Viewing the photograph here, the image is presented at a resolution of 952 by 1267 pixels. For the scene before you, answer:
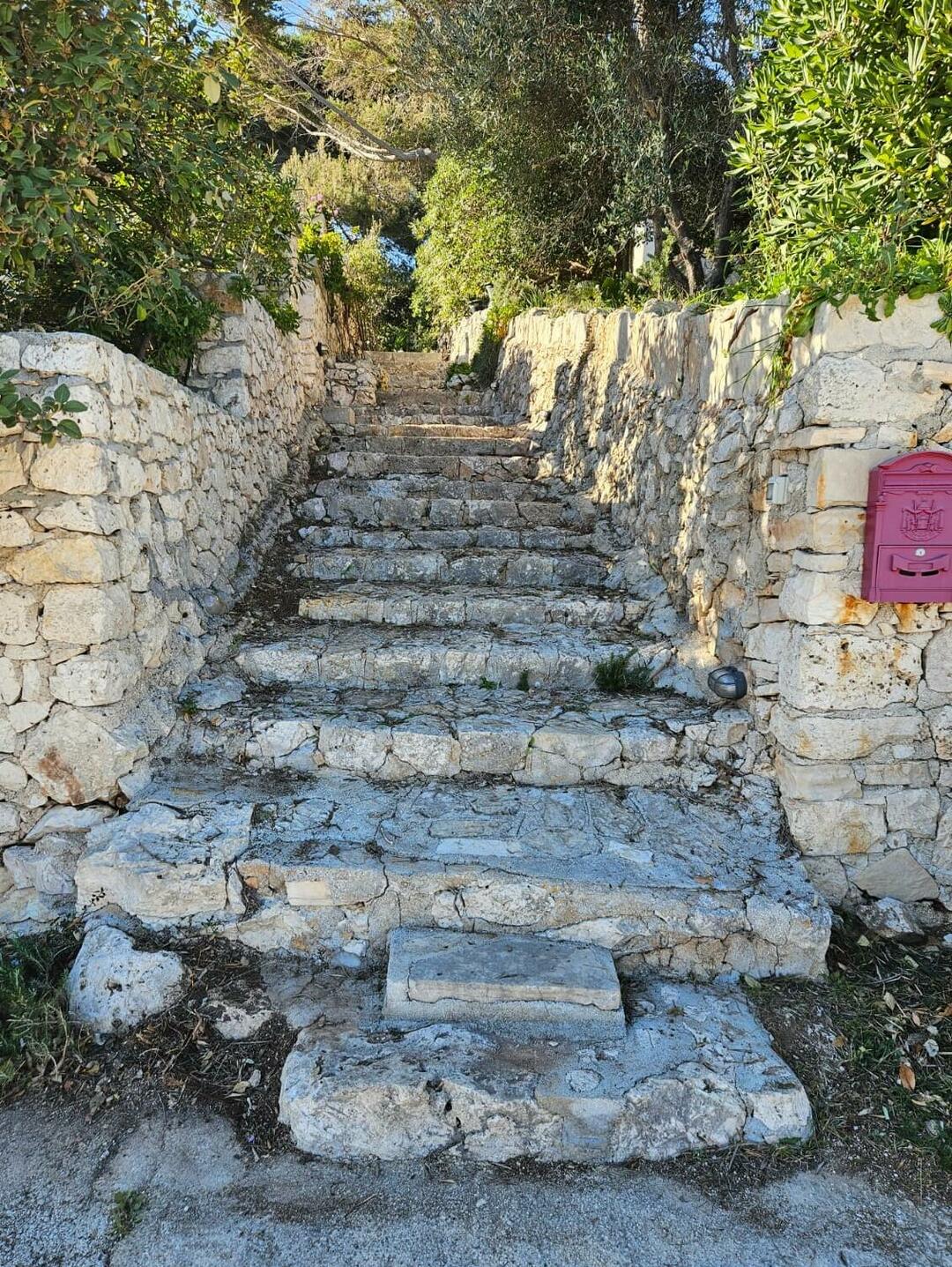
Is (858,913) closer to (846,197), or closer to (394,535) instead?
(846,197)

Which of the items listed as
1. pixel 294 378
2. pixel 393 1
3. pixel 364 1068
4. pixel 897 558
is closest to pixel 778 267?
pixel 897 558

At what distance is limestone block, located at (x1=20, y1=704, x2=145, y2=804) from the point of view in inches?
124

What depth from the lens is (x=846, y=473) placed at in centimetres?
297

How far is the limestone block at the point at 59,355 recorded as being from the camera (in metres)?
2.98

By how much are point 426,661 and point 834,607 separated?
1.97 meters

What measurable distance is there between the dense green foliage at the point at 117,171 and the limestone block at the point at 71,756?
1762mm

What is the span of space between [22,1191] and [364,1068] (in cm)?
96

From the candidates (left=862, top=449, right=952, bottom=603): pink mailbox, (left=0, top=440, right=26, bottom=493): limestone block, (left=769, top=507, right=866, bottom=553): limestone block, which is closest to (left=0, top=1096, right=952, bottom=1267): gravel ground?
(left=862, top=449, right=952, bottom=603): pink mailbox

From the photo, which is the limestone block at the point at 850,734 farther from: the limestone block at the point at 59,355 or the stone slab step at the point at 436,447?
the stone slab step at the point at 436,447

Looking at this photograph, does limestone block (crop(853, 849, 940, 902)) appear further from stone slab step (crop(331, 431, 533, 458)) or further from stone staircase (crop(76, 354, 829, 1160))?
stone slab step (crop(331, 431, 533, 458))

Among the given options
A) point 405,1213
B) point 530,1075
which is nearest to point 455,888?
point 530,1075

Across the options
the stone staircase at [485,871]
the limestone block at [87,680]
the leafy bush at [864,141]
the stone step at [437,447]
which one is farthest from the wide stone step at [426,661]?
the stone step at [437,447]

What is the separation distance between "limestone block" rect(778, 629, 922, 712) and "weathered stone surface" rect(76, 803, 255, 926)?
7.52 ft

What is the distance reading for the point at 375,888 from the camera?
2.85 meters
